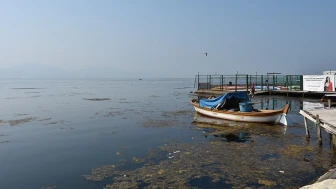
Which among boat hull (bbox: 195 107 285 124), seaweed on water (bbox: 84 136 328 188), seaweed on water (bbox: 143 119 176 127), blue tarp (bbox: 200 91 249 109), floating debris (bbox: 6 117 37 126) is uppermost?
blue tarp (bbox: 200 91 249 109)

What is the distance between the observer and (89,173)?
12.2 meters

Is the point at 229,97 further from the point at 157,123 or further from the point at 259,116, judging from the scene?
the point at 157,123

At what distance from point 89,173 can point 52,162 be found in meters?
3.07

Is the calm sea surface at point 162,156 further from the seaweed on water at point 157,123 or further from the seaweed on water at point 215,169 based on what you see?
the seaweed on water at point 157,123

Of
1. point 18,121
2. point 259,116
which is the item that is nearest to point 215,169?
point 259,116

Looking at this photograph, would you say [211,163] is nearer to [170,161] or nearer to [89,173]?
[170,161]

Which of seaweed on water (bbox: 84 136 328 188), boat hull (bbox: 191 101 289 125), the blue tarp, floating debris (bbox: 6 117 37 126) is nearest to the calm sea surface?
seaweed on water (bbox: 84 136 328 188)

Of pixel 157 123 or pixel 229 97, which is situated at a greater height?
pixel 229 97

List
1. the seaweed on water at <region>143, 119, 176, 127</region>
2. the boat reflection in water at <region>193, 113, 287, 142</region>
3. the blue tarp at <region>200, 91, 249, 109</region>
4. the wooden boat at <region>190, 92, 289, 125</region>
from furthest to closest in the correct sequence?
the blue tarp at <region>200, 91, 249, 109</region>, the seaweed on water at <region>143, 119, 176, 127</region>, the wooden boat at <region>190, 92, 289, 125</region>, the boat reflection in water at <region>193, 113, 287, 142</region>

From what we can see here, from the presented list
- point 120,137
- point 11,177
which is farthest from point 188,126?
point 11,177

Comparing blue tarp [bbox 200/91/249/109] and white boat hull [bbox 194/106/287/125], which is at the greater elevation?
blue tarp [bbox 200/91/249/109]

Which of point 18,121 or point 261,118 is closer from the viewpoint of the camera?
point 261,118

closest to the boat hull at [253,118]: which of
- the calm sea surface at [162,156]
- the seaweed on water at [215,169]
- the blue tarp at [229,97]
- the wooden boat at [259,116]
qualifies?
the wooden boat at [259,116]

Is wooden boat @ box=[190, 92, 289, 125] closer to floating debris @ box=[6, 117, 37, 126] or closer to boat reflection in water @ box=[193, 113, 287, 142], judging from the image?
boat reflection in water @ box=[193, 113, 287, 142]
